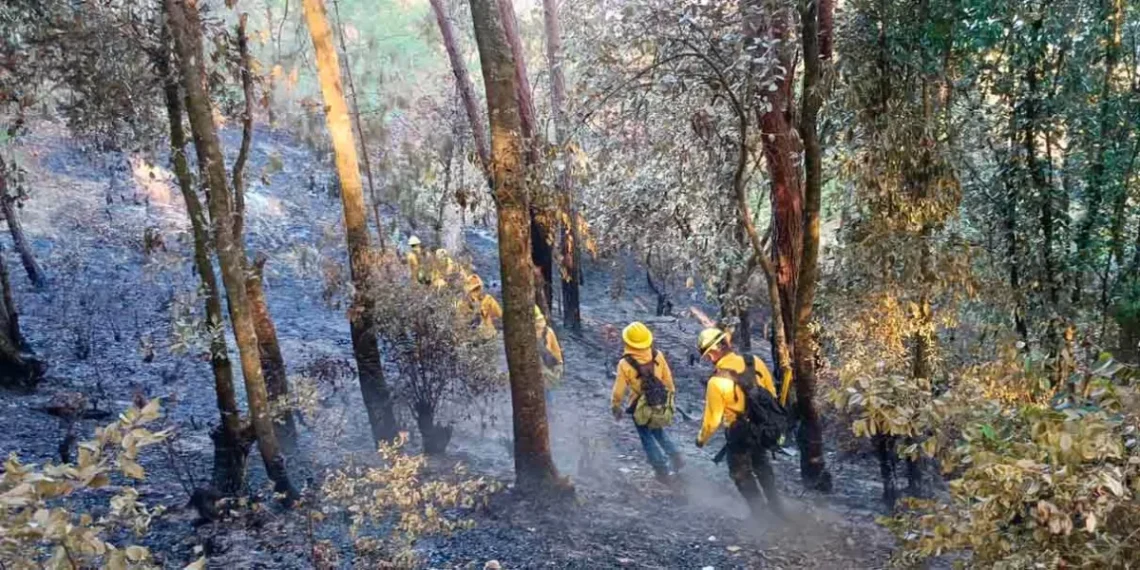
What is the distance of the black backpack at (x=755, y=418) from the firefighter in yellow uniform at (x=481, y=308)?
2.89 metres

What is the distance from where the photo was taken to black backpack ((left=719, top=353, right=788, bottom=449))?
779 cm

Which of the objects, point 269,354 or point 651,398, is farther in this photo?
point 651,398

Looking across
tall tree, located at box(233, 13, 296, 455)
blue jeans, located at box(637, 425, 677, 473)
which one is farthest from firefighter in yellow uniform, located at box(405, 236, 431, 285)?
blue jeans, located at box(637, 425, 677, 473)

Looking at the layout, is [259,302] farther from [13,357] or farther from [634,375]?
[634,375]

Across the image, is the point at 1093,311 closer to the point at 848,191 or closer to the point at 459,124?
the point at 848,191

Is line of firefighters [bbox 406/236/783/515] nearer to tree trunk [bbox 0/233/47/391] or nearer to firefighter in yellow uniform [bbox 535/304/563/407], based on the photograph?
firefighter in yellow uniform [bbox 535/304/563/407]

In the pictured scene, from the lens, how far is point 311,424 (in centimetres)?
996

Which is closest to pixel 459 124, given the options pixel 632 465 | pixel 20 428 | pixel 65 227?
pixel 65 227

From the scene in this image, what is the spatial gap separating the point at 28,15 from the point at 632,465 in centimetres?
786

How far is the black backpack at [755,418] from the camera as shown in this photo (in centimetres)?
779

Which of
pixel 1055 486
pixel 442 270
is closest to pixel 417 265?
pixel 442 270

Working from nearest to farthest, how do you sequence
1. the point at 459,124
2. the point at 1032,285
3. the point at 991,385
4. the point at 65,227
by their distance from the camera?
the point at 991,385 < the point at 1032,285 < the point at 65,227 < the point at 459,124

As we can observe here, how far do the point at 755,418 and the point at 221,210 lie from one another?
5.13m

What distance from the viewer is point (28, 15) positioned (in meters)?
7.23
